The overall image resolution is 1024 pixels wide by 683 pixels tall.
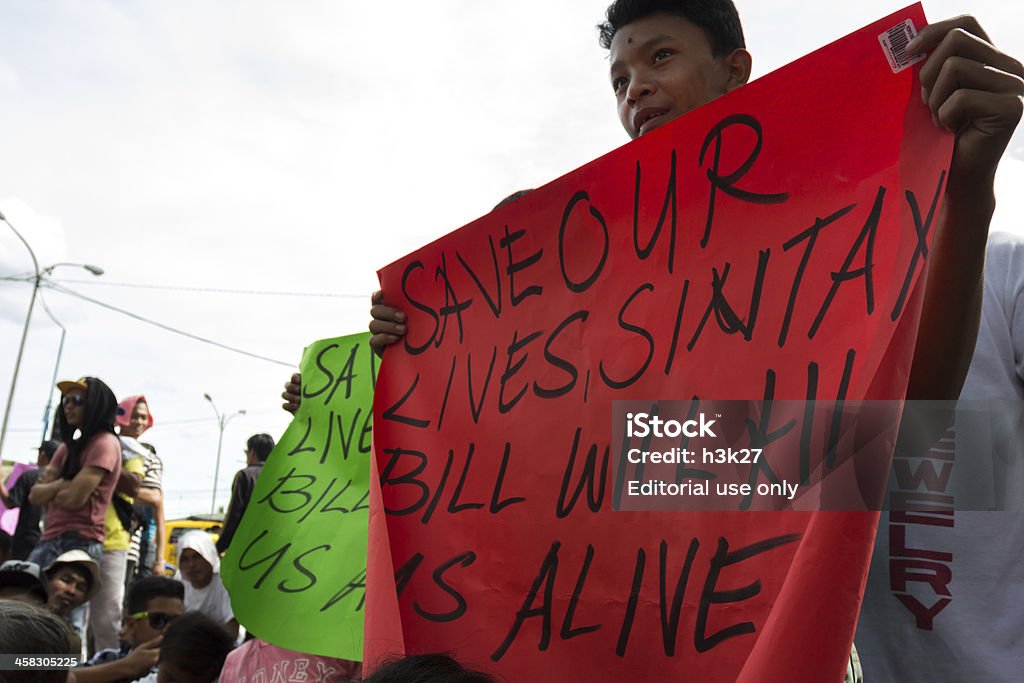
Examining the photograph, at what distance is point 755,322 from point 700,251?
6.2 inches

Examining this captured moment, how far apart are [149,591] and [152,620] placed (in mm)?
136

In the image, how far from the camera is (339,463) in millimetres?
2195

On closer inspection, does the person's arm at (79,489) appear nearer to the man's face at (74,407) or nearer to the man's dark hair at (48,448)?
the man's face at (74,407)

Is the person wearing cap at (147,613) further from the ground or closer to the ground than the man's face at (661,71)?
closer to the ground

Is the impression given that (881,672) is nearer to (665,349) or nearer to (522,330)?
(665,349)

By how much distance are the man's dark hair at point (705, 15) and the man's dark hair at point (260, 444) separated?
4065 millimetres

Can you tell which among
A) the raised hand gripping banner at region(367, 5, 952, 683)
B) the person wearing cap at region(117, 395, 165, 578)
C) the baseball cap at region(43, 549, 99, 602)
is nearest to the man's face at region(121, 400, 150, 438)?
the person wearing cap at region(117, 395, 165, 578)

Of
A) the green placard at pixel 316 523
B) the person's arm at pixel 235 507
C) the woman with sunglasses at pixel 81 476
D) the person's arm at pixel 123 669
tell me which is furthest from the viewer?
the person's arm at pixel 235 507

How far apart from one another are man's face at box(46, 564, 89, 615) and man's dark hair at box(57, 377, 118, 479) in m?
0.45

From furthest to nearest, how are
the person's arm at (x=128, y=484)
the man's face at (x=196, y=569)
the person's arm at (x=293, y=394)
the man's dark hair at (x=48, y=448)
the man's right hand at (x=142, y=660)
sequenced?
the man's dark hair at (x=48, y=448) < the man's face at (x=196, y=569) < the person's arm at (x=128, y=484) < the man's right hand at (x=142, y=660) < the person's arm at (x=293, y=394)

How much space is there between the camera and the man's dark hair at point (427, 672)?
3.67ft

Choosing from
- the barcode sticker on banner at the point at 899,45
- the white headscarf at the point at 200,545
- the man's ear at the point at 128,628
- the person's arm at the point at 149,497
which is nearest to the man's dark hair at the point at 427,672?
the barcode sticker on banner at the point at 899,45

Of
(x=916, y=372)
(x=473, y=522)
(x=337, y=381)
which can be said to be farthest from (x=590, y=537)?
(x=337, y=381)

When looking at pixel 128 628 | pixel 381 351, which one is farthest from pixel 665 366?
pixel 128 628
